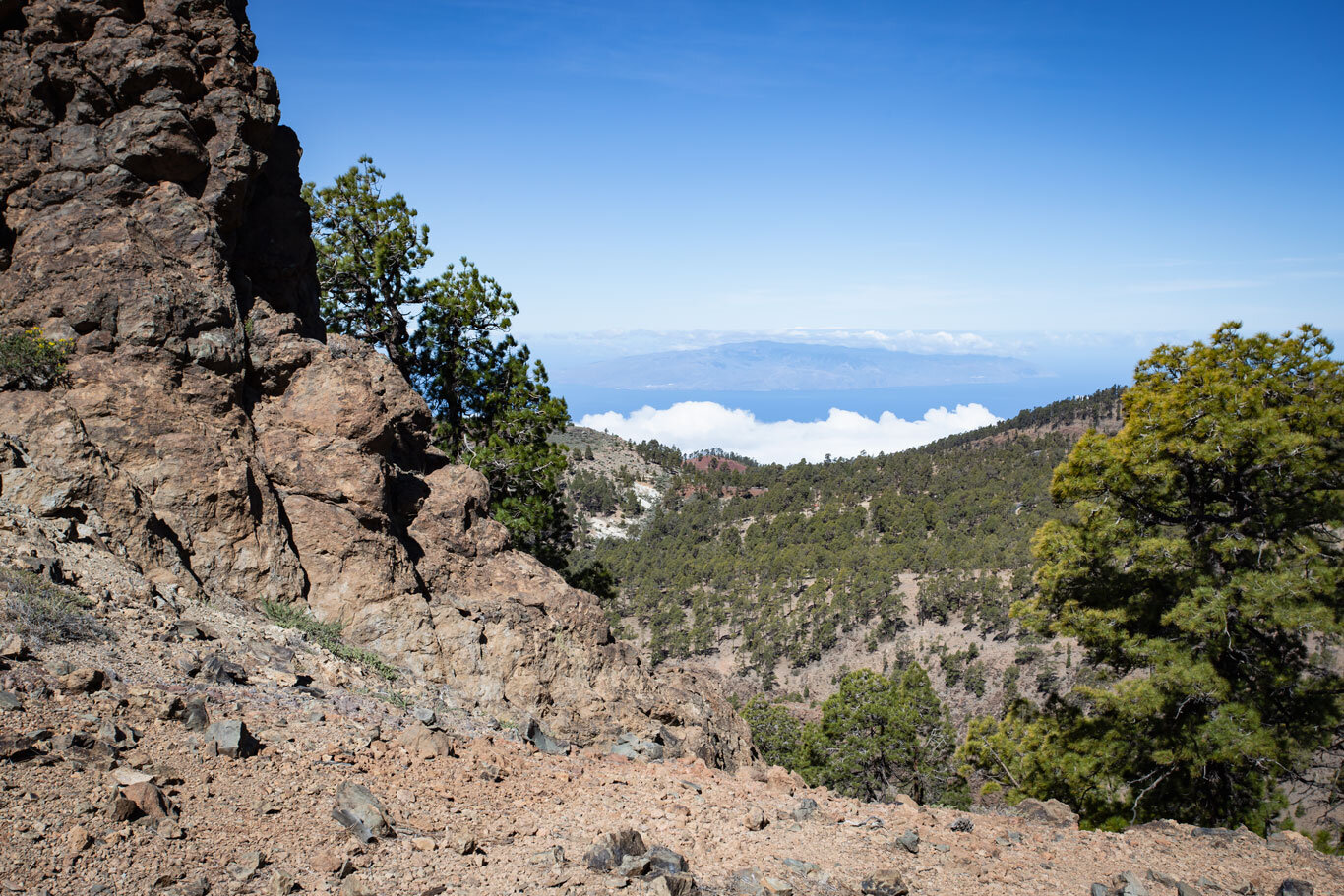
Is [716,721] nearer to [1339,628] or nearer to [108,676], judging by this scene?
[108,676]

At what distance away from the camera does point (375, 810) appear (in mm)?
5320

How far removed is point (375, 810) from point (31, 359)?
6.68 metres

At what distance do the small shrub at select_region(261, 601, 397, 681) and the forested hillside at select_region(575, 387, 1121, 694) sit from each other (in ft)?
111

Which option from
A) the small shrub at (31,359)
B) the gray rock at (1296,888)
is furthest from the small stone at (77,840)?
the gray rock at (1296,888)

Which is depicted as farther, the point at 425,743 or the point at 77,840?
the point at 425,743

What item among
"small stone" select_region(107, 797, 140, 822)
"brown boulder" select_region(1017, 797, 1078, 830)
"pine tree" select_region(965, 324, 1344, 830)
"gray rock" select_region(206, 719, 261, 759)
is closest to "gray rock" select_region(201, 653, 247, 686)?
"gray rock" select_region(206, 719, 261, 759)

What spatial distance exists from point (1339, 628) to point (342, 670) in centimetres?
1397

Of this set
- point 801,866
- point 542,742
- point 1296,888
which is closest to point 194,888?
point 542,742

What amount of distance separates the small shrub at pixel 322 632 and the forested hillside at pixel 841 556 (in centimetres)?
3390

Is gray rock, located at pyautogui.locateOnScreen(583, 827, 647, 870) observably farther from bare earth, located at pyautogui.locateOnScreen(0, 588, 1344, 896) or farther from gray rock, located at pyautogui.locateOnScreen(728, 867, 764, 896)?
gray rock, located at pyautogui.locateOnScreen(728, 867, 764, 896)

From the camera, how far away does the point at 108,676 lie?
5.78 meters

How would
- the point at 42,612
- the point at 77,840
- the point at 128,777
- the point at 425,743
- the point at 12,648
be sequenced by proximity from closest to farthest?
the point at 77,840, the point at 128,777, the point at 12,648, the point at 42,612, the point at 425,743

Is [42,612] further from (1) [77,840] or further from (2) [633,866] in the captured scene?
(2) [633,866]

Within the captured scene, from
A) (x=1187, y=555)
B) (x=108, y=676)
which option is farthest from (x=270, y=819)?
(x=1187, y=555)
